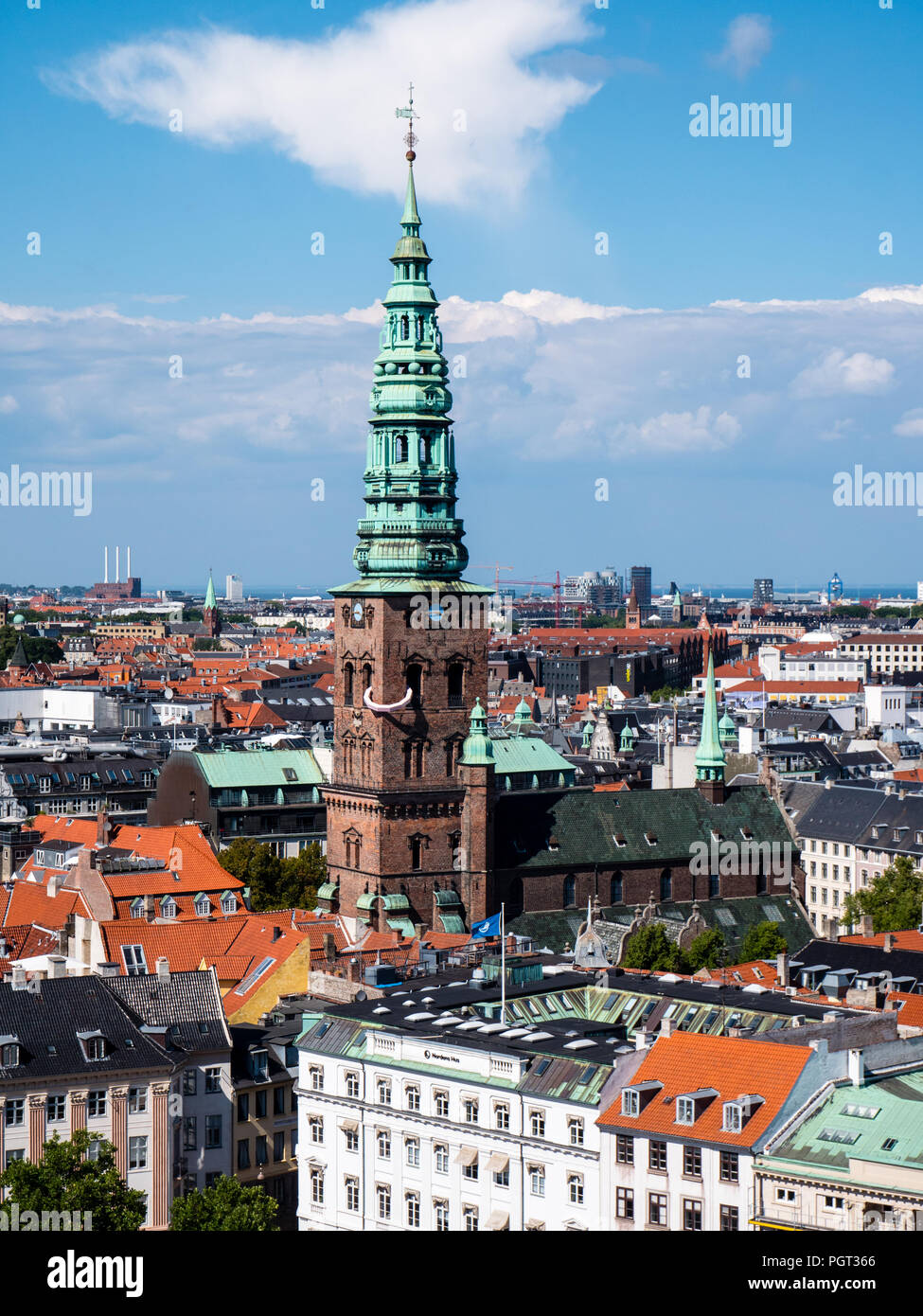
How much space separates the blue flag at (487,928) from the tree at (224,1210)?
135 ft

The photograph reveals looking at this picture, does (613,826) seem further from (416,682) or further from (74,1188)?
(74,1188)

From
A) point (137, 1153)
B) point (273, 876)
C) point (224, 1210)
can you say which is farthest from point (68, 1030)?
point (273, 876)

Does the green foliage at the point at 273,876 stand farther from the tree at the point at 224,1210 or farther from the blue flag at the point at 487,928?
the tree at the point at 224,1210

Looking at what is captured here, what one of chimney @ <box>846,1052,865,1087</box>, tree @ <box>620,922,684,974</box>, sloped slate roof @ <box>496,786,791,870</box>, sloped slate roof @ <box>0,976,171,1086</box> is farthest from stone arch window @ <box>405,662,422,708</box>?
chimney @ <box>846,1052,865,1087</box>

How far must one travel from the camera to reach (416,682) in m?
98.7

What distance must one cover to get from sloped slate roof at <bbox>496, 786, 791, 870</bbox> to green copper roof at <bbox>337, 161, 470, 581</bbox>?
45.7ft

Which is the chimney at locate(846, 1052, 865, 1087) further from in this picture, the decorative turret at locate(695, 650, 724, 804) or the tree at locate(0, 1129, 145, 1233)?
the decorative turret at locate(695, 650, 724, 804)

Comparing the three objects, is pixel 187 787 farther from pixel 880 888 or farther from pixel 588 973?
pixel 588 973

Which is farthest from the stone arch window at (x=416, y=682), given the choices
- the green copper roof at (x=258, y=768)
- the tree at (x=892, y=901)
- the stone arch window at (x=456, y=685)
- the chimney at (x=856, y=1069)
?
the chimney at (x=856, y=1069)

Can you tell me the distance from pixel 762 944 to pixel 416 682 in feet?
71.4

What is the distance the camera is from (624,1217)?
54.7 meters

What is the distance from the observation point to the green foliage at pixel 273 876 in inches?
4382

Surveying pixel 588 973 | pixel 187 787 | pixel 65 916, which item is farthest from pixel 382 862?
pixel 187 787
